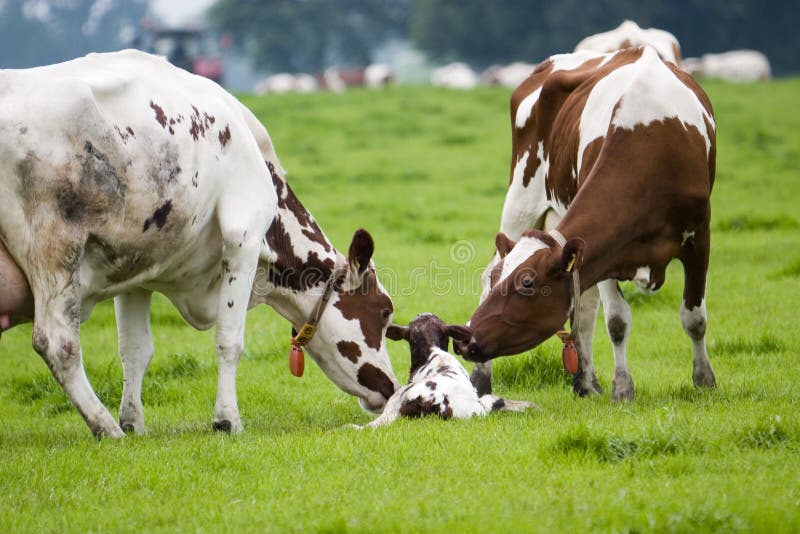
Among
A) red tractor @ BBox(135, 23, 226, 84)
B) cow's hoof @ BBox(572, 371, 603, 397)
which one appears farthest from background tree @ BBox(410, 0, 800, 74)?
cow's hoof @ BBox(572, 371, 603, 397)

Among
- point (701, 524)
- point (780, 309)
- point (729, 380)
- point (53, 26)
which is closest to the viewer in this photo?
point (701, 524)

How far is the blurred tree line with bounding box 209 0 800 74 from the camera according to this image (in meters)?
65.1

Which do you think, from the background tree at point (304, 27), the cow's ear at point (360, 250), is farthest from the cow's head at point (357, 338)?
the background tree at point (304, 27)

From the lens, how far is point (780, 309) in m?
11.6

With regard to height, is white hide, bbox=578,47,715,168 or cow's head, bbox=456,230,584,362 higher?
white hide, bbox=578,47,715,168

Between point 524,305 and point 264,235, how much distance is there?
6.10 ft

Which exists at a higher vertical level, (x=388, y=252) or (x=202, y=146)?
(x=202, y=146)

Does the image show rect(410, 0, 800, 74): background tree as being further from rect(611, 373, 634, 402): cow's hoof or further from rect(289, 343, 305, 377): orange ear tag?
rect(289, 343, 305, 377): orange ear tag

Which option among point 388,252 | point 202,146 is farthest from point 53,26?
point 202,146

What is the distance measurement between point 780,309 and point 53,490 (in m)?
7.69

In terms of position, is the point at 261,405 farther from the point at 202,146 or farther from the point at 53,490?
the point at 53,490

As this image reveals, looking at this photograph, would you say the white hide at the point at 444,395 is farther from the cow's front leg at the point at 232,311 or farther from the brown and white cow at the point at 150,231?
the cow's front leg at the point at 232,311

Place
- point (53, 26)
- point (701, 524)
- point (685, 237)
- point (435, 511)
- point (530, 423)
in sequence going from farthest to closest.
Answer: point (53, 26)
point (685, 237)
point (530, 423)
point (435, 511)
point (701, 524)

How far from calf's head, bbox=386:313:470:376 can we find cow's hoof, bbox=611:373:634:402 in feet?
3.90
